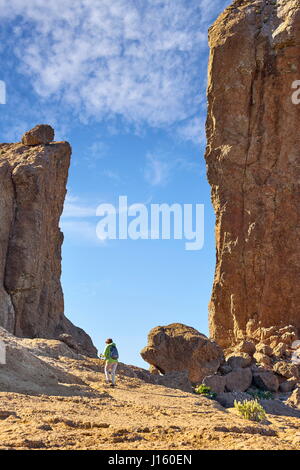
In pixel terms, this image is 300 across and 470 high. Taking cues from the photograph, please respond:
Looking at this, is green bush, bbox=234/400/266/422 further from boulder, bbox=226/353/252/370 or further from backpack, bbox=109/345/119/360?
boulder, bbox=226/353/252/370

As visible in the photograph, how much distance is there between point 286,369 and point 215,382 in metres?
4.32

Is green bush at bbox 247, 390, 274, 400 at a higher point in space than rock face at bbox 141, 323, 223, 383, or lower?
lower

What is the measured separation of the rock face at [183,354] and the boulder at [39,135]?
17.7m

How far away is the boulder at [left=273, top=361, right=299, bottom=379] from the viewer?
2259 cm

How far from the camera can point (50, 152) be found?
33.4 metres

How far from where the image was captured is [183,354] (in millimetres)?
22234

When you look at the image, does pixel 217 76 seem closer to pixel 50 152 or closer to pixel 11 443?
pixel 50 152

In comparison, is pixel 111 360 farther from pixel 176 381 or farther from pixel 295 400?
pixel 295 400

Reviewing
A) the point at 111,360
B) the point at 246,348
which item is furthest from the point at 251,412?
the point at 246,348

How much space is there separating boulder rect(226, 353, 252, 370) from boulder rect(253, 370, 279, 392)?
981 mm

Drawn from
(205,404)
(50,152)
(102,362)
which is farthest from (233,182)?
(205,404)

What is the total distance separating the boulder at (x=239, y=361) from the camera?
22453 millimetres

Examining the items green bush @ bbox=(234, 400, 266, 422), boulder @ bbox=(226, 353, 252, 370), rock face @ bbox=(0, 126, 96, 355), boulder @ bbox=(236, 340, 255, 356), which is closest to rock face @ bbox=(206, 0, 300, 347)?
boulder @ bbox=(236, 340, 255, 356)
